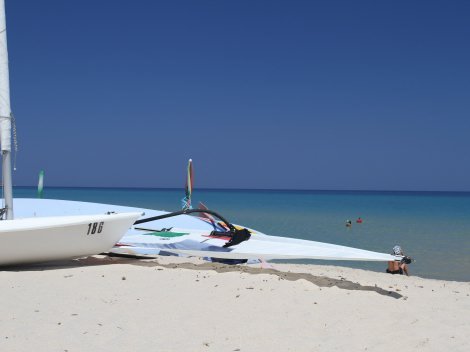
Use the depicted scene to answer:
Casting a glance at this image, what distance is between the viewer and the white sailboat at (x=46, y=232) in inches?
227

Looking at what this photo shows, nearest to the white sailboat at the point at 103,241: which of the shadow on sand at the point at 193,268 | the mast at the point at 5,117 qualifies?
the mast at the point at 5,117

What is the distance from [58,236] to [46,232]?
16 centimetres

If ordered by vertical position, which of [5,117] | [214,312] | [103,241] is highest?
[5,117]

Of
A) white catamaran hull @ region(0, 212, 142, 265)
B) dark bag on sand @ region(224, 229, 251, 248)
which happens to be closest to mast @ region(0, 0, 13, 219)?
white catamaran hull @ region(0, 212, 142, 265)

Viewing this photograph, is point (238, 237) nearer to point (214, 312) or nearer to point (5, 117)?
point (214, 312)

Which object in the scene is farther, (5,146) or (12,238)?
(5,146)

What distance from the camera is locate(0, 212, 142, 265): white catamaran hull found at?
5750 mm

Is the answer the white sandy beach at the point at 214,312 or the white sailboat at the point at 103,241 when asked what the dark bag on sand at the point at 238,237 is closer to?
the white sailboat at the point at 103,241

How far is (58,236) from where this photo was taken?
591 cm

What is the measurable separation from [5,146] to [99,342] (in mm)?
4325

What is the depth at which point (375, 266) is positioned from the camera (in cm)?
1116

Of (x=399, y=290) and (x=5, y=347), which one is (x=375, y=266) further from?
(x=5, y=347)

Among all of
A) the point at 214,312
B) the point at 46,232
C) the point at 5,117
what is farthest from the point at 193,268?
the point at 5,117

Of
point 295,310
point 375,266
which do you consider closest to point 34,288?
point 295,310
